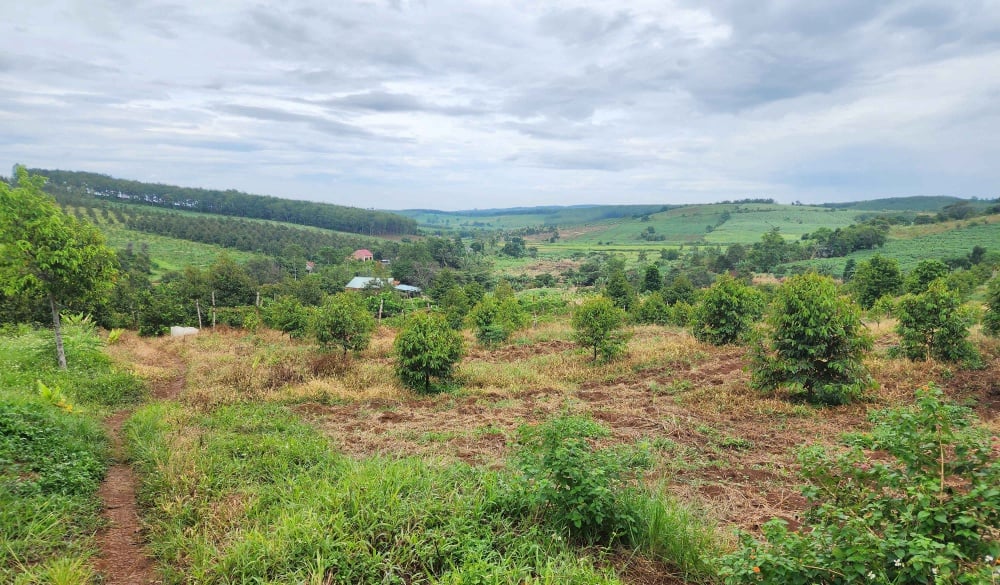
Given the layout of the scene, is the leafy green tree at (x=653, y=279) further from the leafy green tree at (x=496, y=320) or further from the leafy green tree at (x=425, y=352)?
the leafy green tree at (x=425, y=352)

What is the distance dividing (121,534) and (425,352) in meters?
8.33

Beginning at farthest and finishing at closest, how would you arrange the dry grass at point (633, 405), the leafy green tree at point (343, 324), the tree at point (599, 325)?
1. the leafy green tree at point (343, 324)
2. the tree at point (599, 325)
3. the dry grass at point (633, 405)

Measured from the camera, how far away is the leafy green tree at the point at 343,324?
16.7 metres

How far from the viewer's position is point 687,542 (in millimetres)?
4281

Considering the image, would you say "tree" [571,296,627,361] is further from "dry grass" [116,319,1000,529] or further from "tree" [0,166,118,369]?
"tree" [0,166,118,369]

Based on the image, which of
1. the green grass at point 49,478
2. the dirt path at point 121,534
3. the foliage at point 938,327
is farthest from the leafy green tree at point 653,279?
the dirt path at point 121,534

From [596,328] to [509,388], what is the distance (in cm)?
432

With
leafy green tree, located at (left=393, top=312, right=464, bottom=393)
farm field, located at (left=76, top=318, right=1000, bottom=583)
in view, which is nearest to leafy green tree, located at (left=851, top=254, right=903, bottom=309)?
farm field, located at (left=76, top=318, right=1000, bottom=583)

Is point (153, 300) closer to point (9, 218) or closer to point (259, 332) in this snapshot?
point (259, 332)

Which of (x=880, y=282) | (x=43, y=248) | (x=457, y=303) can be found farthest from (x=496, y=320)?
(x=880, y=282)

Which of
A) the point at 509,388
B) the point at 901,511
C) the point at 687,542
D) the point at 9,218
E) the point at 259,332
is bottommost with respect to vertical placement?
the point at 259,332

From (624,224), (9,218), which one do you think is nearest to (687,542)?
(9,218)

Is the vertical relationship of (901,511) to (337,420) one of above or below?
above

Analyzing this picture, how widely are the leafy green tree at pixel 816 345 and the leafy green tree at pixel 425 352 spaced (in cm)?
798
